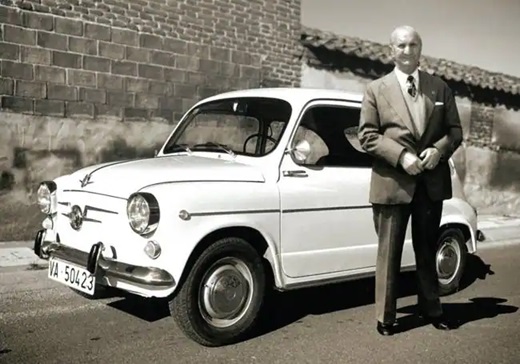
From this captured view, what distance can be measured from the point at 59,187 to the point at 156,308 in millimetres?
1211

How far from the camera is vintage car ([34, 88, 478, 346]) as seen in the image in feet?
13.4

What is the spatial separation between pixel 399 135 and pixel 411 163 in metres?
0.22

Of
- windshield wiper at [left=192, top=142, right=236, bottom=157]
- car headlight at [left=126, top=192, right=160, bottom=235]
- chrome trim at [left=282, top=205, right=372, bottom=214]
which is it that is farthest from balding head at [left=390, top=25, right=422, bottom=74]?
car headlight at [left=126, top=192, right=160, bottom=235]

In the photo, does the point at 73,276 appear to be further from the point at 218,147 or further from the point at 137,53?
the point at 137,53

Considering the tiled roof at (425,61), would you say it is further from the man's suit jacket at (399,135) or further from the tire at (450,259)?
the man's suit jacket at (399,135)

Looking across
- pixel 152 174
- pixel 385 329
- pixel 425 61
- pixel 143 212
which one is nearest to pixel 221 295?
pixel 143 212

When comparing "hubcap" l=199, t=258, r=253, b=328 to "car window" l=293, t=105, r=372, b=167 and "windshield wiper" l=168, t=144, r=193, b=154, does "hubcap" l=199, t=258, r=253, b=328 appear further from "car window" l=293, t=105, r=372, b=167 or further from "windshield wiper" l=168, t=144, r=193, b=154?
"windshield wiper" l=168, t=144, r=193, b=154

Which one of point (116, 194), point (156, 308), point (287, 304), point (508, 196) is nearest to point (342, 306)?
point (287, 304)

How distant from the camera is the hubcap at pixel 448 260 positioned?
588 cm

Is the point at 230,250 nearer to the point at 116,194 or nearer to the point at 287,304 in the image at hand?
the point at 116,194

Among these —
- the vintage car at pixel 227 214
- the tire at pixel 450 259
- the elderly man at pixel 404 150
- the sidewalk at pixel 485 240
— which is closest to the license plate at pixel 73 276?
the vintage car at pixel 227 214

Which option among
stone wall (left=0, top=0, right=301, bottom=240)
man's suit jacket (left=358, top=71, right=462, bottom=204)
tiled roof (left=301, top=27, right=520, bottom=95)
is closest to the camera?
man's suit jacket (left=358, top=71, right=462, bottom=204)

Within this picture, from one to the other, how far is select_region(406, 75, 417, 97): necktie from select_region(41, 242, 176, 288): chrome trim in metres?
1.97

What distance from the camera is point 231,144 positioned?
5094 millimetres
